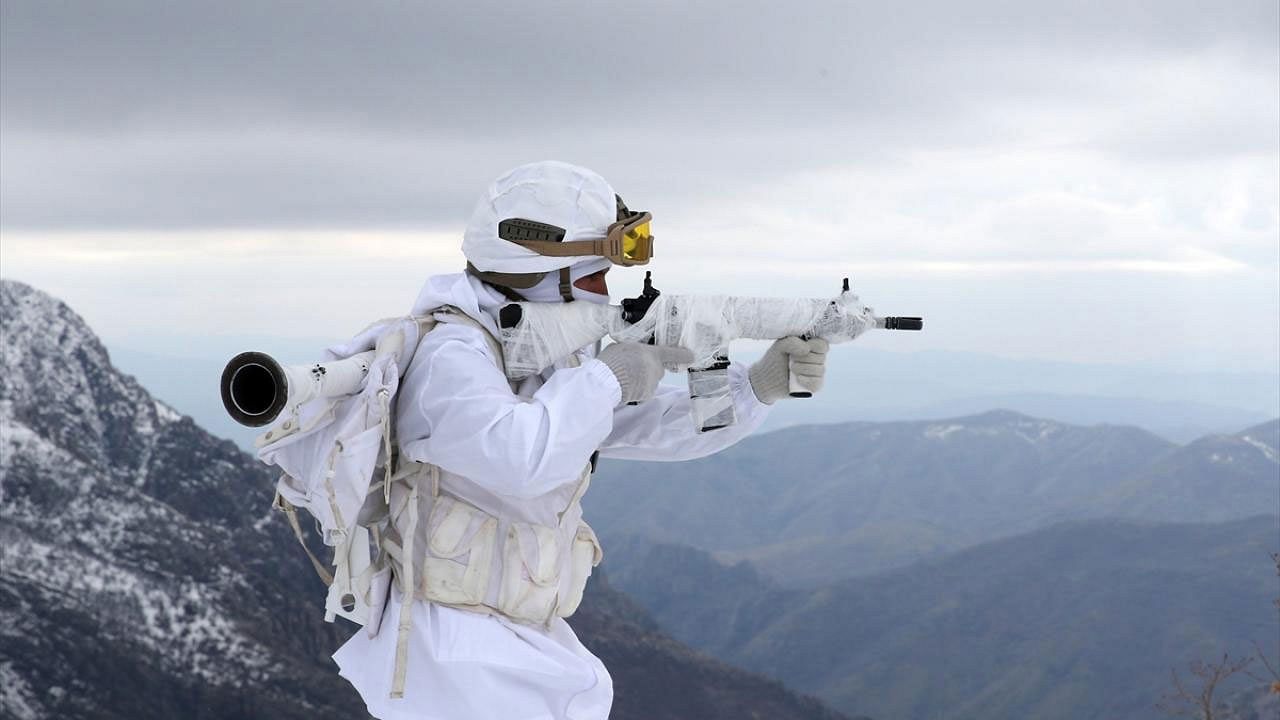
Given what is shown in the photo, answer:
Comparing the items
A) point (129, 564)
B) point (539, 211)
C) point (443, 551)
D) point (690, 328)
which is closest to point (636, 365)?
point (690, 328)

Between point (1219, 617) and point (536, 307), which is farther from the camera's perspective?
point (1219, 617)

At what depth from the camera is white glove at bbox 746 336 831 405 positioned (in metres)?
6.37

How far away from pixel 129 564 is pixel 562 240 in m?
81.9

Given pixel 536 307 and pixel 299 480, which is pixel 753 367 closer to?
pixel 536 307

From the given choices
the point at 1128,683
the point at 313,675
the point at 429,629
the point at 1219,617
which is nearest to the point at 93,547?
the point at 313,675

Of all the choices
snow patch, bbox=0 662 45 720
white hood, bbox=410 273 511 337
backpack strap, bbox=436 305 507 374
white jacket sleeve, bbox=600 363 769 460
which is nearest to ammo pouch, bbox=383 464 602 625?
backpack strap, bbox=436 305 507 374

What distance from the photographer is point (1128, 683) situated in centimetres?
18225

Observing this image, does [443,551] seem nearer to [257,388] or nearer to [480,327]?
[480,327]

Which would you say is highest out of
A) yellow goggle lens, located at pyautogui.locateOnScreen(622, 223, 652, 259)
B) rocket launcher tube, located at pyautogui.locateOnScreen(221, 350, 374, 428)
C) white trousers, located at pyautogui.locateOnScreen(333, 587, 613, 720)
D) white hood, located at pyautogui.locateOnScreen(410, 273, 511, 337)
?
yellow goggle lens, located at pyautogui.locateOnScreen(622, 223, 652, 259)

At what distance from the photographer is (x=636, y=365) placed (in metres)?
5.76

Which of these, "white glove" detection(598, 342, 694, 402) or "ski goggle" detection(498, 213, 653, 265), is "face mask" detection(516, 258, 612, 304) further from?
"white glove" detection(598, 342, 694, 402)

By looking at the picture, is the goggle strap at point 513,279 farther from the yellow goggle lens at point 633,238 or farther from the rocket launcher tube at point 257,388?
the rocket launcher tube at point 257,388

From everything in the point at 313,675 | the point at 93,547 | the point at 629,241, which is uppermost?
the point at 629,241

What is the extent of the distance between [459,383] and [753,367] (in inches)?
71.8
